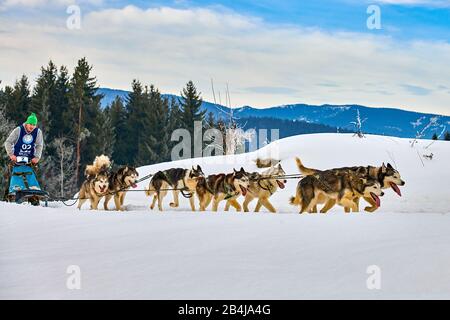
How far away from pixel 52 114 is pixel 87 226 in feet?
128

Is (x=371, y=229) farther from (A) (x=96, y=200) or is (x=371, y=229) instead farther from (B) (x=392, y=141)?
(B) (x=392, y=141)

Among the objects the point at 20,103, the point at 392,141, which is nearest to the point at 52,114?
the point at 20,103

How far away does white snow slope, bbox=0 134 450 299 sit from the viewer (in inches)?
123

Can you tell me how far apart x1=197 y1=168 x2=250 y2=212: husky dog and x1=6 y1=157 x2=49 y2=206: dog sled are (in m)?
2.61

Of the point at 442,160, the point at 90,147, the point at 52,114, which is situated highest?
the point at 52,114

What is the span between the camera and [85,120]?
4172 cm

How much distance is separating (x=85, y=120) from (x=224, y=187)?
3444cm

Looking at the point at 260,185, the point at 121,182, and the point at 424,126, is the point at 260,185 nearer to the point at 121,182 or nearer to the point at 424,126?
the point at 121,182

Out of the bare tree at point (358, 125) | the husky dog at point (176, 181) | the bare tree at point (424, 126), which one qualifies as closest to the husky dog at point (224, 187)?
the husky dog at point (176, 181)

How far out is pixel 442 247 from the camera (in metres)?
3.94

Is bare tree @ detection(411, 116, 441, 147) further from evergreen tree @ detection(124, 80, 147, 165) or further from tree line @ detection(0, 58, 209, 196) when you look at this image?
evergreen tree @ detection(124, 80, 147, 165)

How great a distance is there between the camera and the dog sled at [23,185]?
365 inches

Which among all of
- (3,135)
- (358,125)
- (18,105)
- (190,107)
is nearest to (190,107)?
(190,107)

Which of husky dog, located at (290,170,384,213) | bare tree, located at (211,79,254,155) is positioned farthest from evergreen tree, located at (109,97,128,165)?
husky dog, located at (290,170,384,213)
